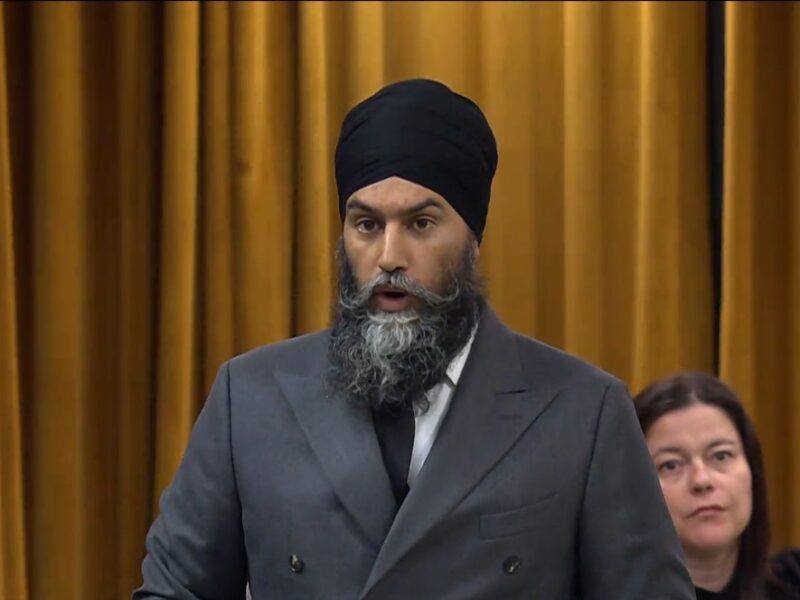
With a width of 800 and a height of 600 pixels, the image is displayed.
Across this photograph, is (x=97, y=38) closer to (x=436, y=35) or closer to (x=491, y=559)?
(x=436, y=35)

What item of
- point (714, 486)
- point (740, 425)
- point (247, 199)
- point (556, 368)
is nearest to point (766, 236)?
point (740, 425)

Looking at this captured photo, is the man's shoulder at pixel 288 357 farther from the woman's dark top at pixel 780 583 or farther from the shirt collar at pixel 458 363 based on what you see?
the woman's dark top at pixel 780 583

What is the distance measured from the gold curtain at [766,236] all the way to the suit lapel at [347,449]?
1.12 meters

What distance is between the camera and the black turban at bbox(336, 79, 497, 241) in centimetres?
159

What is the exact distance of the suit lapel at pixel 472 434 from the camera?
1503mm

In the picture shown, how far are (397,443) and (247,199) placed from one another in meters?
1.02

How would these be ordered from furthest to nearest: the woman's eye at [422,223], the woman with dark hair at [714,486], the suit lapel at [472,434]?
1. the woman with dark hair at [714,486]
2. the woman's eye at [422,223]
3. the suit lapel at [472,434]

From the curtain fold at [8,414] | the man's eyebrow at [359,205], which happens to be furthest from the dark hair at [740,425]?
the curtain fold at [8,414]

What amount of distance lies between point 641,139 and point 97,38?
1032 mm

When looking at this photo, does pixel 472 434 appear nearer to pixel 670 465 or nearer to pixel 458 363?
pixel 458 363

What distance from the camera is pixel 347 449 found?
156cm

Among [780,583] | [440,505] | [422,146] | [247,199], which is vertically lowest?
[780,583]

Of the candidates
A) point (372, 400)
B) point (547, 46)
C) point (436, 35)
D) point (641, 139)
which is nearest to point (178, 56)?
point (436, 35)

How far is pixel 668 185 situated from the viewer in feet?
8.34
